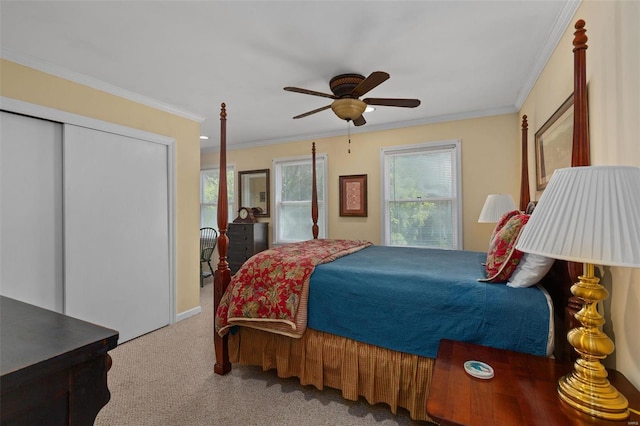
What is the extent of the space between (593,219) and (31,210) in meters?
3.40

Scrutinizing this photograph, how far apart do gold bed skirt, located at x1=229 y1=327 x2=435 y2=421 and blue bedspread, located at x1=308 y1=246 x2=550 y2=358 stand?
0.28 ft

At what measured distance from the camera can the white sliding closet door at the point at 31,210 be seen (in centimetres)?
217

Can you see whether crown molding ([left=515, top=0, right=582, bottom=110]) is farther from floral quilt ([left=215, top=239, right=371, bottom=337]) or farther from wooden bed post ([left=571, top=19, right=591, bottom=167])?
floral quilt ([left=215, top=239, right=371, bottom=337])

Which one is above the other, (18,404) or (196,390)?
(18,404)

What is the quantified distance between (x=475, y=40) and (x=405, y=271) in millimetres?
1756

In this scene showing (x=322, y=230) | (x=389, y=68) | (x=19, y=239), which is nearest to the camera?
(x=19, y=239)

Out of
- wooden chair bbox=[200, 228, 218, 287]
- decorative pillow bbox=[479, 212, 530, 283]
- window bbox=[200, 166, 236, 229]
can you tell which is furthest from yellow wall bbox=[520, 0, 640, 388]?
window bbox=[200, 166, 236, 229]

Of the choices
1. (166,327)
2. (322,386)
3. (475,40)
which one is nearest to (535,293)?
(322,386)

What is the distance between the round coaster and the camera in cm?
115

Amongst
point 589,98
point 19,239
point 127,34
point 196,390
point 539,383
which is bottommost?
point 196,390

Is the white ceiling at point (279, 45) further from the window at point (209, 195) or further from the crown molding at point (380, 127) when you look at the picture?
the window at point (209, 195)

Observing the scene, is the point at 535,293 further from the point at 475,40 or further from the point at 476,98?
the point at 476,98

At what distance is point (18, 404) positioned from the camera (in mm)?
627

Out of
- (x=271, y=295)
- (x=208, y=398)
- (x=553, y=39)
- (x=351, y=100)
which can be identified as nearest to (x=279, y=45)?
(x=351, y=100)
